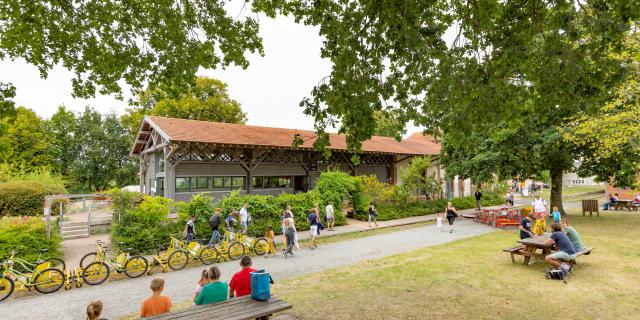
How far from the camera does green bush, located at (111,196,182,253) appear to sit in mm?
12656

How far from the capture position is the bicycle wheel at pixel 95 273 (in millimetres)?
9727

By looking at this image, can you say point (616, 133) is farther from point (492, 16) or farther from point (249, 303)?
point (249, 303)

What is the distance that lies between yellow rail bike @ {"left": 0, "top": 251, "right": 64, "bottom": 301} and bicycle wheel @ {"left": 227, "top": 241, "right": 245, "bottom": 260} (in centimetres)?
493

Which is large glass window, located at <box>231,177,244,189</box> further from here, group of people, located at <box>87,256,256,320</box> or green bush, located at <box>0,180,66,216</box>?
group of people, located at <box>87,256,256,320</box>

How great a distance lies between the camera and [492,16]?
7.21 meters

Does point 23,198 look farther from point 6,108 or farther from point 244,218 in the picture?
point 6,108

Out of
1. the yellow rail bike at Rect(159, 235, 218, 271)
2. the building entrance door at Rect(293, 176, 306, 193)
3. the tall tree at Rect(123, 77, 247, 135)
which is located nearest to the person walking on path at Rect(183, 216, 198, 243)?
the yellow rail bike at Rect(159, 235, 218, 271)

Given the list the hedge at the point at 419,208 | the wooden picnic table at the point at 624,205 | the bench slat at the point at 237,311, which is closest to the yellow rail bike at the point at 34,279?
the bench slat at the point at 237,311

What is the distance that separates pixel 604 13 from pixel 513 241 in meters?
10.5

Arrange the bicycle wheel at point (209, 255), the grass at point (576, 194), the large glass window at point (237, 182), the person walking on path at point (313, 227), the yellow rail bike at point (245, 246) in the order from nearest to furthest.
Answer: the bicycle wheel at point (209, 255)
the yellow rail bike at point (245, 246)
the person walking on path at point (313, 227)
the large glass window at point (237, 182)
the grass at point (576, 194)

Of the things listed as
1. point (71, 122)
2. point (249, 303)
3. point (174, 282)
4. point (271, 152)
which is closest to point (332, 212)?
point (271, 152)

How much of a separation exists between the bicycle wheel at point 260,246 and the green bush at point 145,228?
10.5 feet

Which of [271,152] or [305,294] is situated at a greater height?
[271,152]

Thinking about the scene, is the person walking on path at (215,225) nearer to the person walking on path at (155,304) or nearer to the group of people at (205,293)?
the group of people at (205,293)
